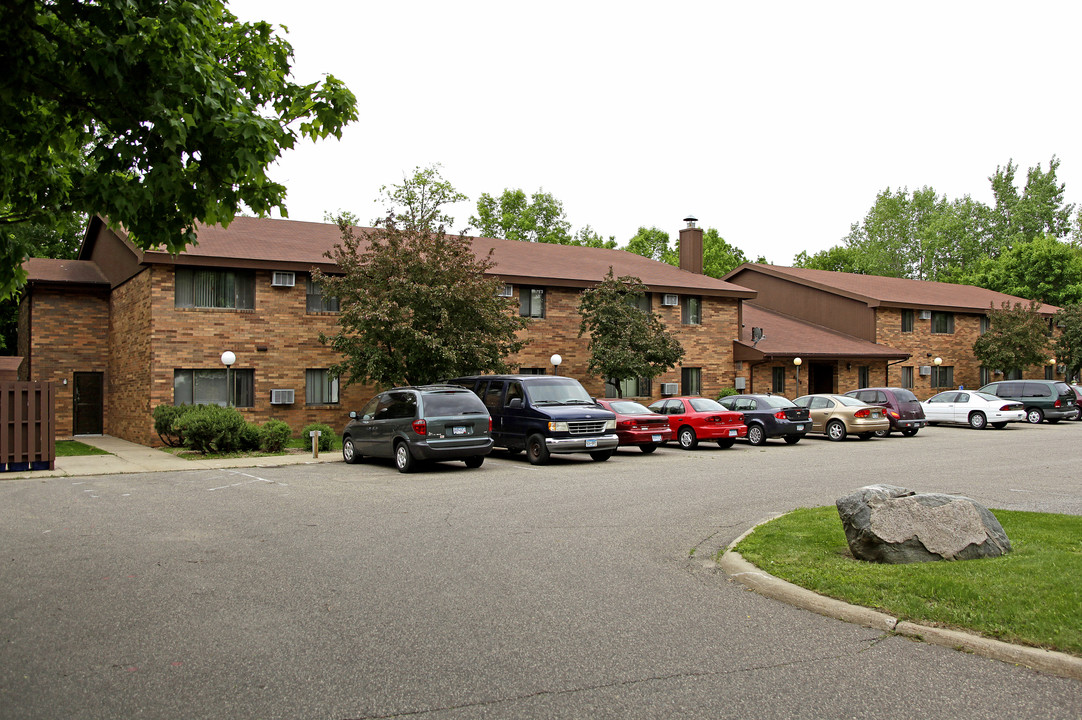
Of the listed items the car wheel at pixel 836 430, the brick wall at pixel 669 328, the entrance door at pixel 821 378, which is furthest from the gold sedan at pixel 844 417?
the entrance door at pixel 821 378

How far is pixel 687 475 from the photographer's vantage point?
15.3 meters

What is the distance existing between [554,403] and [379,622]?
41.2ft

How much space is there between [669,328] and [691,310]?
64.4 inches

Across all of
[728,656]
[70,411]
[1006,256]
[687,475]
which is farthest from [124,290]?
[1006,256]

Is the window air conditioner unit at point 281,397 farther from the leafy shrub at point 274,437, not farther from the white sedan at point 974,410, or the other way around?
the white sedan at point 974,410

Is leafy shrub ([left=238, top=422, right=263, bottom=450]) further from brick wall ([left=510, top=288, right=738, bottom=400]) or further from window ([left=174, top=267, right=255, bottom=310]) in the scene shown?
brick wall ([left=510, top=288, right=738, bottom=400])

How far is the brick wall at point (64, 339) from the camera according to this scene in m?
27.4

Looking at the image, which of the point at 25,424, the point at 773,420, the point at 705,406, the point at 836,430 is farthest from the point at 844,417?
the point at 25,424

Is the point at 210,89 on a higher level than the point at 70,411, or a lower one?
higher

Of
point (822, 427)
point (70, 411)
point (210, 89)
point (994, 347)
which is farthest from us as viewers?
point (994, 347)

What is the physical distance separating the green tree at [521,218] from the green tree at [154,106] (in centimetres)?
5242

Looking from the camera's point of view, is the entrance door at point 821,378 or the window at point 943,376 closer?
the entrance door at point 821,378

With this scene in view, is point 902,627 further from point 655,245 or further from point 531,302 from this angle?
point 655,245

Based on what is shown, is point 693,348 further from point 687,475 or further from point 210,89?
point 210,89
